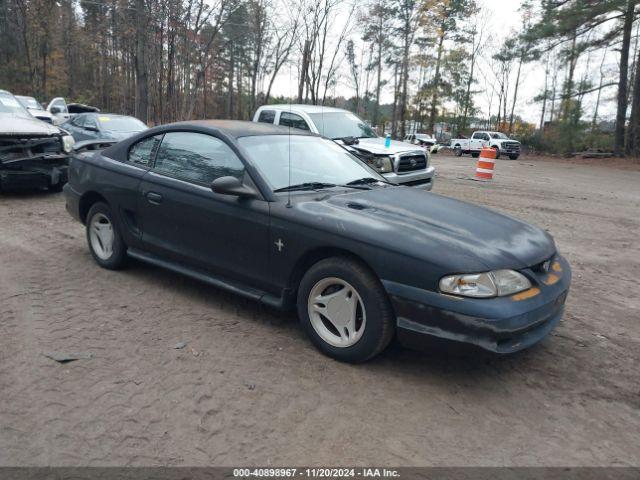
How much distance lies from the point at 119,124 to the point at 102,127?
43 cm

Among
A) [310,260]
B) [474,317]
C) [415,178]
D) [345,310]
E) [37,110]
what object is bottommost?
[345,310]

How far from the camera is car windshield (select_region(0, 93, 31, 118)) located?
9.28 m

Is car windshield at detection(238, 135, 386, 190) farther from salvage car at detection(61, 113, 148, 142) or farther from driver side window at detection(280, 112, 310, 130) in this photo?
salvage car at detection(61, 113, 148, 142)

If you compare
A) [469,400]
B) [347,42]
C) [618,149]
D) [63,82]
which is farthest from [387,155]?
[63,82]

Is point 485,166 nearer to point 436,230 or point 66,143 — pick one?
point 66,143

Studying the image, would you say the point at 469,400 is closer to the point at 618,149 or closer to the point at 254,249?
the point at 254,249

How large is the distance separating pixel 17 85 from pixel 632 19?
148ft

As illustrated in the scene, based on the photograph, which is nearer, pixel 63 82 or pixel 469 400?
pixel 469 400

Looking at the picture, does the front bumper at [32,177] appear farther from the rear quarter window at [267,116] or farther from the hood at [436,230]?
the hood at [436,230]

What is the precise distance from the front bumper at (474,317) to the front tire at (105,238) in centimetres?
288

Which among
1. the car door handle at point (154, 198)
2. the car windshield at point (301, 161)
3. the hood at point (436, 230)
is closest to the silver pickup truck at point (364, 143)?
the car windshield at point (301, 161)

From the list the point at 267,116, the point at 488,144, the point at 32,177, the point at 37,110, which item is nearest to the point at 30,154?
the point at 32,177

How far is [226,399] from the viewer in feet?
9.41

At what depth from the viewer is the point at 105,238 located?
16.4 ft
